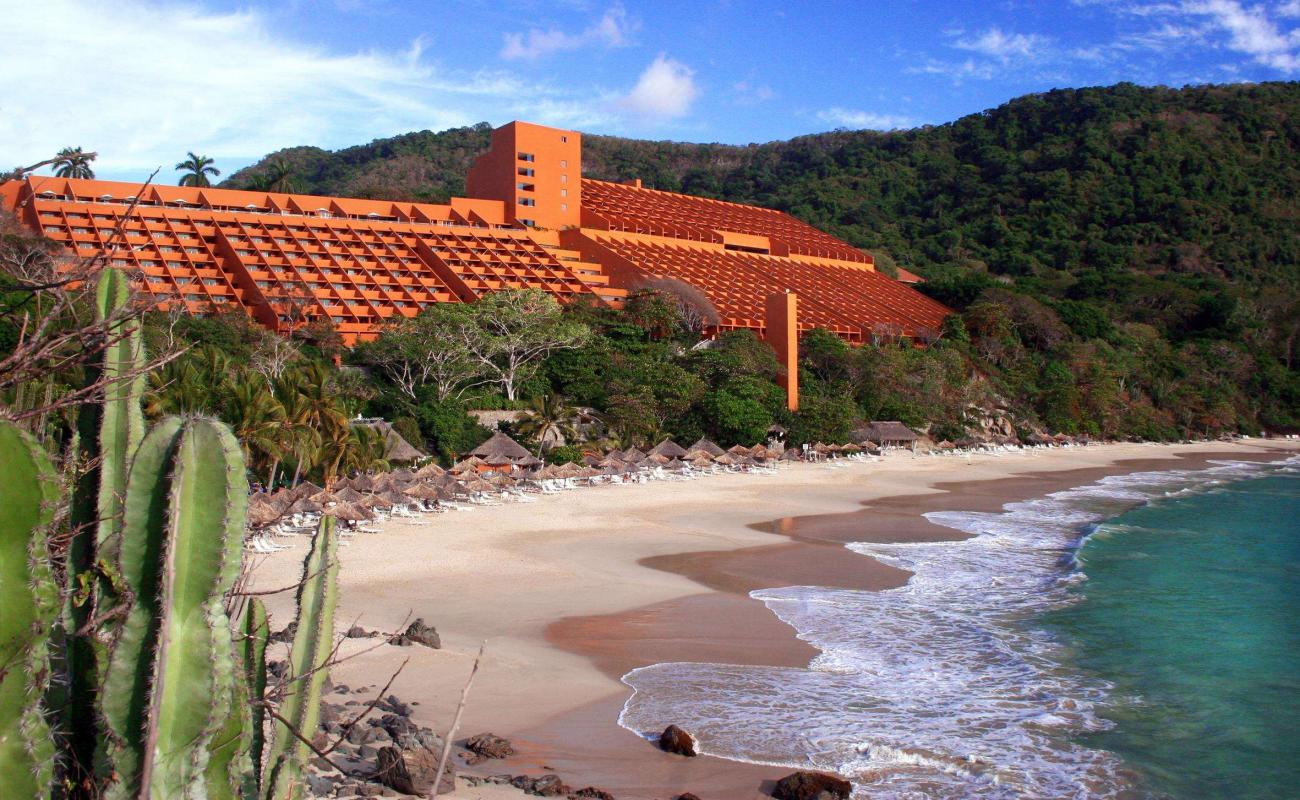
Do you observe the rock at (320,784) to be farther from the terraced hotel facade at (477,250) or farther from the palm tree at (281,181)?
the palm tree at (281,181)


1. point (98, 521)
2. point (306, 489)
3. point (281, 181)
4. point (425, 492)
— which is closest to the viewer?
point (98, 521)

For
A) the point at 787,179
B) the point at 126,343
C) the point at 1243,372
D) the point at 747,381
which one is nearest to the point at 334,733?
the point at 126,343

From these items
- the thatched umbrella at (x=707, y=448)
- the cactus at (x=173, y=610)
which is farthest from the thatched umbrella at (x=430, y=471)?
the cactus at (x=173, y=610)

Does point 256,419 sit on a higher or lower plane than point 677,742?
higher

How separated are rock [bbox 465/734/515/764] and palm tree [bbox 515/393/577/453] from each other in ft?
75.6

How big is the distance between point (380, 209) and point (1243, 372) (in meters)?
53.6

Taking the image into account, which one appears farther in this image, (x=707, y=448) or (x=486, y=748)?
(x=707, y=448)

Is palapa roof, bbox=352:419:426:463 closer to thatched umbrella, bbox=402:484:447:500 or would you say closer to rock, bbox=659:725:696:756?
thatched umbrella, bbox=402:484:447:500

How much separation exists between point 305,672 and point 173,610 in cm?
89

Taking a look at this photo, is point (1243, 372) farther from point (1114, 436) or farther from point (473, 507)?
point (473, 507)

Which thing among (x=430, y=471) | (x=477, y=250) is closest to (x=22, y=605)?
(x=430, y=471)

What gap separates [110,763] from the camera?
9.64 ft

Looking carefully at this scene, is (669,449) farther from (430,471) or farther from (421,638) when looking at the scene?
(421,638)

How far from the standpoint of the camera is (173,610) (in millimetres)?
2873
